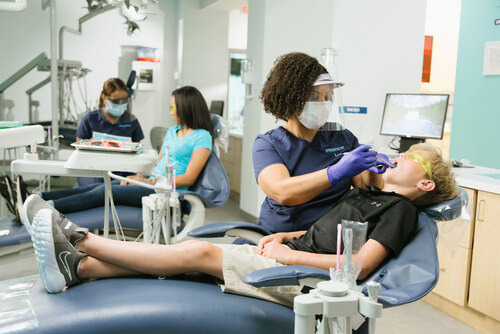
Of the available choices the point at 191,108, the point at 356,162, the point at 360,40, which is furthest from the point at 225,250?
the point at 360,40

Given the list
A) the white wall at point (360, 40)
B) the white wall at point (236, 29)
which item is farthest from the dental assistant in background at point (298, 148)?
the white wall at point (236, 29)

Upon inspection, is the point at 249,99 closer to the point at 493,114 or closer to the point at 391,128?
the point at 391,128

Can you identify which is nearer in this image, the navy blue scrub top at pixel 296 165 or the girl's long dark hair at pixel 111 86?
the navy blue scrub top at pixel 296 165

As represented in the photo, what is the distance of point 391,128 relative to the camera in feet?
12.1

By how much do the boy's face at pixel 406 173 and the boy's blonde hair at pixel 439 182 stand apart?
33 mm

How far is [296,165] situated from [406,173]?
0.39m

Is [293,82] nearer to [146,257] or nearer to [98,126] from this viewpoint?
[146,257]

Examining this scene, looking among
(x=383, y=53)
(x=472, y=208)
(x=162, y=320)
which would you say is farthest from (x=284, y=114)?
(x=383, y=53)

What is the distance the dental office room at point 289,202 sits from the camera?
4.48ft

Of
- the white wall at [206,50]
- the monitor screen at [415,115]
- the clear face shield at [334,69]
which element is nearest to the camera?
the monitor screen at [415,115]

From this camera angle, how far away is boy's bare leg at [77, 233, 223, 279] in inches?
59.7

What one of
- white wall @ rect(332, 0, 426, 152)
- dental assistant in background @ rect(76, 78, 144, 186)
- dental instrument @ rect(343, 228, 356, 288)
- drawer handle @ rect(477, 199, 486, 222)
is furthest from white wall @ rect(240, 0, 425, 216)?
dental instrument @ rect(343, 228, 356, 288)

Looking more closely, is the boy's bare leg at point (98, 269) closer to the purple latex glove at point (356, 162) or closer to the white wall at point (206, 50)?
the purple latex glove at point (356, 162)

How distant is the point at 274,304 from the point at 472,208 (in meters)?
1.46
